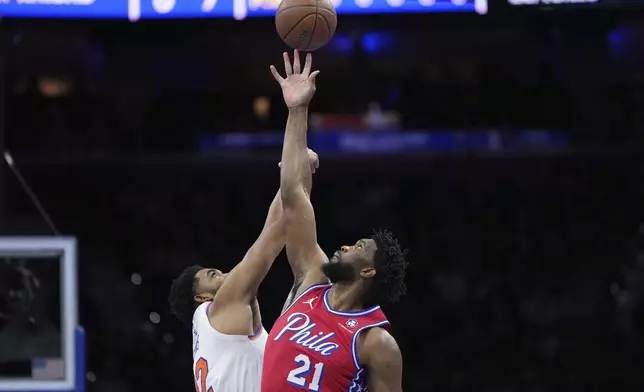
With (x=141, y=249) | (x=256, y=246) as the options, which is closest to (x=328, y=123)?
(x=141, y=249)

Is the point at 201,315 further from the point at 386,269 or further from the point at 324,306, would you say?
the point at 386,269

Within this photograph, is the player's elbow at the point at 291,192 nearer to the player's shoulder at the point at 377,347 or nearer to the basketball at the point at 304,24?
the player's shoulder at the point at 377,347

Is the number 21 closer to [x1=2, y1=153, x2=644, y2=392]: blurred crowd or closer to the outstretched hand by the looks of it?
the outstretched hand

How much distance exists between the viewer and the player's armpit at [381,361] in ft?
12.5

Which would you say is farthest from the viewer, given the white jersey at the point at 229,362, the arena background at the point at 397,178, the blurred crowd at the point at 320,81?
the blurred crowd at the point at 320,81

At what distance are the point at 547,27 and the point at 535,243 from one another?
2242 millimetres

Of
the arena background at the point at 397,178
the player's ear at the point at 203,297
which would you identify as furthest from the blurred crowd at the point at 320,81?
the player's ear at the point at 203,297

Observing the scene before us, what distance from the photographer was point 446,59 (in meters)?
11.1

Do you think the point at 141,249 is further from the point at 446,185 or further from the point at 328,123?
the point at 446,185

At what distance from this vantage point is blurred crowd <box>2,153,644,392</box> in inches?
408

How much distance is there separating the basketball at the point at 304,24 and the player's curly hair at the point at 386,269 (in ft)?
3.62

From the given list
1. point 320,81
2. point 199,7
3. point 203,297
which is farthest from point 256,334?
point 320,81

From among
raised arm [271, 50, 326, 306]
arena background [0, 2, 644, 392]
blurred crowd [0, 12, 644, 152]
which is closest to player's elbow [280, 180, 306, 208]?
raised arm [271, 50, 326, 306]

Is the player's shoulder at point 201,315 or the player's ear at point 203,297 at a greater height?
the player's ear at point 203,297
